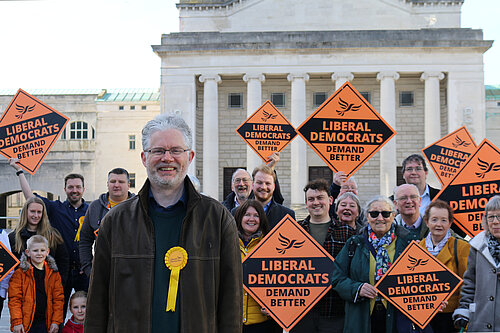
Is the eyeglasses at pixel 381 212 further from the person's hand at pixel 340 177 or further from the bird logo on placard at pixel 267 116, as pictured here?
the bird logo on placard at pixel 267 116

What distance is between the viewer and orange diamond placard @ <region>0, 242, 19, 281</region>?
6.89m

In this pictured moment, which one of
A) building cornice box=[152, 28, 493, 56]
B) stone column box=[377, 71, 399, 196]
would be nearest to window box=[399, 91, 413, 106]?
stone column box=[377, 71, 399, 196]

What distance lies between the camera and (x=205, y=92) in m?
37.2

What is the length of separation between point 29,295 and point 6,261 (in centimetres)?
53

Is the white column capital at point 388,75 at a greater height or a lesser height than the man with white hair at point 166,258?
greater

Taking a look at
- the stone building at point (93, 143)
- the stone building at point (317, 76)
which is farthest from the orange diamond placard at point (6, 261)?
the stone building at point (93, 143)

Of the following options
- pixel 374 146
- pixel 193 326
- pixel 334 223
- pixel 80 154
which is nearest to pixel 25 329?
pixel 334 223

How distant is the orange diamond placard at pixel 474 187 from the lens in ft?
25.3

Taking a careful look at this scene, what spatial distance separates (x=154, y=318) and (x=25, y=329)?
4.41 meters

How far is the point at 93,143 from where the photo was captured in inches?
1668

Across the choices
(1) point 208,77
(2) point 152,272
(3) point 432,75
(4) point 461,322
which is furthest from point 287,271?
(3) point 432,75

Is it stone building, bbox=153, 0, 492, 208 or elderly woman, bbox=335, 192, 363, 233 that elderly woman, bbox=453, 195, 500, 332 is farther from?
stone building, bbox=153, 0, 492, 208

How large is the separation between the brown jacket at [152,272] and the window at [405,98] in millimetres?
37341

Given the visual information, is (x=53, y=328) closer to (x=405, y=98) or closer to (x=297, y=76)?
(x=297, y=76)
